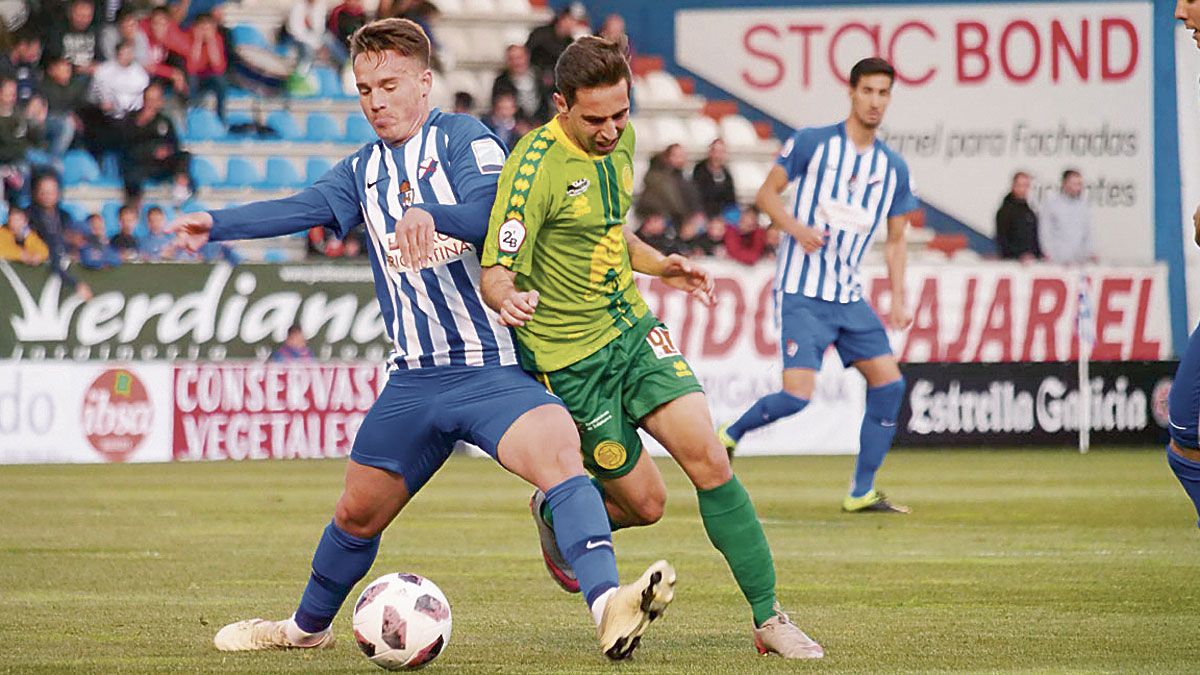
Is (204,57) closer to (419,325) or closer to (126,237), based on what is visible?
(126,237)

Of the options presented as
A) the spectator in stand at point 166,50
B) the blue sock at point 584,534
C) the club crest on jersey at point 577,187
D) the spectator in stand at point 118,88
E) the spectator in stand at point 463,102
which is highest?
the spectator in stand at point 166,50

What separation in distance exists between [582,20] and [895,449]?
6643 mm

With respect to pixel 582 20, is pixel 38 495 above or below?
below

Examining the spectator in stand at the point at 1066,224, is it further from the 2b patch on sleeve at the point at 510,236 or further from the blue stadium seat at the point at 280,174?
the 2b patch on sleeve at the point at 510,236

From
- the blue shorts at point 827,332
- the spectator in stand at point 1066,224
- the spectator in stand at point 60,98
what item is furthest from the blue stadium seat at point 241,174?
the blue shorts at point 827,332

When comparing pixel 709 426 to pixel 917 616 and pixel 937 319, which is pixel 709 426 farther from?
pixel 937 319

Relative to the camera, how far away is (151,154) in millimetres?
18656

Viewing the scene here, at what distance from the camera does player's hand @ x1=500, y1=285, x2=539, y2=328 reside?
506cm

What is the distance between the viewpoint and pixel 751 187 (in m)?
21.6

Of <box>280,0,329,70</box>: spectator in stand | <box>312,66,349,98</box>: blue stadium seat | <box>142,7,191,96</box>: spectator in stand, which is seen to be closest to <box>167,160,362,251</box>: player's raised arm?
<box>142,7,191,96</box>: spectator in stand

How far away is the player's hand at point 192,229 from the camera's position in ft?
17.7

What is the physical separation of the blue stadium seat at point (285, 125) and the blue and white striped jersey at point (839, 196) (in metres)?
10.3

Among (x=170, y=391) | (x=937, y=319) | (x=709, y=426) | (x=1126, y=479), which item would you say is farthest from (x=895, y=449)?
(x=709, y=426)

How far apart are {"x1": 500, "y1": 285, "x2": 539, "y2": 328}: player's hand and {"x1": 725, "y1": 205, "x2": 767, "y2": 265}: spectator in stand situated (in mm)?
12896
